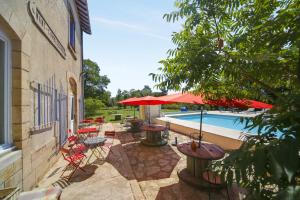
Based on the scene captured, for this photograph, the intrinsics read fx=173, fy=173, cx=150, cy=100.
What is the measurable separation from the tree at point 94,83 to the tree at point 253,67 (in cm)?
4207

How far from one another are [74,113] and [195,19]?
37.7ft

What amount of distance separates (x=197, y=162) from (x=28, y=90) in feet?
17.8

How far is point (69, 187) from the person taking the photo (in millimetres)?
5082

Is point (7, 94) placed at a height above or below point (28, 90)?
below

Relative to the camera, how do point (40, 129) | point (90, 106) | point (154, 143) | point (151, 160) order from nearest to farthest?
point (40, 129)
point (151, 160)
point (154, 143)
point (90, 106)

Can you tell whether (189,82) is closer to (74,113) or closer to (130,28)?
(130,28)

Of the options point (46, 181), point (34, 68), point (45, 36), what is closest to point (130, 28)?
point (45, 36)

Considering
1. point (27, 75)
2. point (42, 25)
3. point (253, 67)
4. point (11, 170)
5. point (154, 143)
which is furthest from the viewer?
point (154, 143)

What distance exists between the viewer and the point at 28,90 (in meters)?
4.52

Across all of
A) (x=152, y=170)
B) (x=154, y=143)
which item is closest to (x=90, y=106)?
(x=154, y=143)

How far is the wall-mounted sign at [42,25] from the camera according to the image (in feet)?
15.5

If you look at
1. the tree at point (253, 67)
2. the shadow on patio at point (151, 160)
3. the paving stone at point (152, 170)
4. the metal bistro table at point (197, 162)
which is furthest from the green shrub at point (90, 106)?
the tree at point (253, 67)

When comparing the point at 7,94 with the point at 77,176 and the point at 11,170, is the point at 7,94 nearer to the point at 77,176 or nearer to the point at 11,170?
the point at 11,170

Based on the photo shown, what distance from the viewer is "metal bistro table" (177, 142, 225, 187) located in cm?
523
